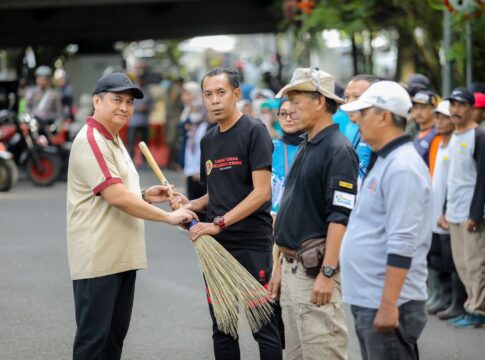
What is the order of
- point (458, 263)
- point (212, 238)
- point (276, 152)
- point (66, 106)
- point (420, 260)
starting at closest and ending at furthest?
point (420, 260) < point (212, 238) < point (276, 152) < point (458, 263) < point (66, 106)

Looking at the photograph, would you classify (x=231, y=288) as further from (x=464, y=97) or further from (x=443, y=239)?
(x=443, y=239)

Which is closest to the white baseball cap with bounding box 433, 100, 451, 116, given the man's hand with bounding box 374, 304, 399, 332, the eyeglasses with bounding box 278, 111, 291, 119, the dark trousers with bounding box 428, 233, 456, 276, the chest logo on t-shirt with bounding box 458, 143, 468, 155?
the chest logo on t-shirt with bounding box 458, 143, 468, 155

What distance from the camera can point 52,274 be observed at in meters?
11.0

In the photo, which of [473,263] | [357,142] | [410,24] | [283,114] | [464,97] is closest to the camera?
[357,142]

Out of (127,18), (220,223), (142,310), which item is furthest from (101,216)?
(127,18)

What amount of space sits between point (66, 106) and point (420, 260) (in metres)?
20.1

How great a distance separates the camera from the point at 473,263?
8.70 meters

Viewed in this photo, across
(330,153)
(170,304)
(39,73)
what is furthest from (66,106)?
(330,153)

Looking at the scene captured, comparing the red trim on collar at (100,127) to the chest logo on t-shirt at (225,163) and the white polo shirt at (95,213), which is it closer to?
the white polo shirt at (95,213)

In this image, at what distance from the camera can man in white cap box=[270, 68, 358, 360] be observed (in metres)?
5.38

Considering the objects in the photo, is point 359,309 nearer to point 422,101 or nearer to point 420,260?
point 420,260

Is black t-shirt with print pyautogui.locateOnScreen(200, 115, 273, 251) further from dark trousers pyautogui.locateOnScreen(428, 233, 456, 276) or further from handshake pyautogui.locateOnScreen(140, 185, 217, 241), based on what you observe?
dark trousers pyautogui.locateOnScreen(428, 233, 456, 276)

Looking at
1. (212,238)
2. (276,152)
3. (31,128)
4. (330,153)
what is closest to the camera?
(330,153)

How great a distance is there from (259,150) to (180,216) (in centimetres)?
62
